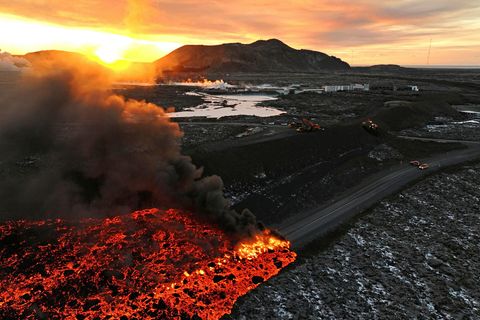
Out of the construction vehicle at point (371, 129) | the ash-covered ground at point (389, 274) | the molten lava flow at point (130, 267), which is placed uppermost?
the construction vehicle at point (371, 129)

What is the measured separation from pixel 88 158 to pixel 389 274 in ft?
105

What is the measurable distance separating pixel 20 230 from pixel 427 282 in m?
33.8

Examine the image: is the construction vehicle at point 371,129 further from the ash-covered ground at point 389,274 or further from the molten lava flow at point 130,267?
the molten lava flow at point 130,267

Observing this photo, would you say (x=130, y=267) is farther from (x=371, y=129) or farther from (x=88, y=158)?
(x=371, y=129)

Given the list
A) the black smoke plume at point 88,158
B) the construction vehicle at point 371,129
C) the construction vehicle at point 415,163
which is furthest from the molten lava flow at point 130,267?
the construction vehicle at point 371,129

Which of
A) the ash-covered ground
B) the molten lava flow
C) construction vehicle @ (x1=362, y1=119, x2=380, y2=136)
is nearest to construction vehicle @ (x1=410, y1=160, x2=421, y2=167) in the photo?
the ash-covered ground

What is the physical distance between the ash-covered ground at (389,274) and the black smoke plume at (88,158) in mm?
7653

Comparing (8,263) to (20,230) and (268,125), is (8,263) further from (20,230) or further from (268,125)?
(268,125)

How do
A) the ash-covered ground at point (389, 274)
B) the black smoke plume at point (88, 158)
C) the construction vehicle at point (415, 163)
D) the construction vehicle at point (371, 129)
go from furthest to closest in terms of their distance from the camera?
1. the construction vehicle at point (371, 129)
2. the construction vehicle at point (415, 163)
3. the black smoke plume at point (88, 158)
4. the ash-covered ground at point (389, 274)

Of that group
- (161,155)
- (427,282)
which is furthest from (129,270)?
(427,282)

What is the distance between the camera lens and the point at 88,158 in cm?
3919

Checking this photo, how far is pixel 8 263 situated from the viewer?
26.3 metres

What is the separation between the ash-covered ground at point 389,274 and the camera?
2444 cm

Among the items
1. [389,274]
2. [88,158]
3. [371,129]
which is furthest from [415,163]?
[88,158]
